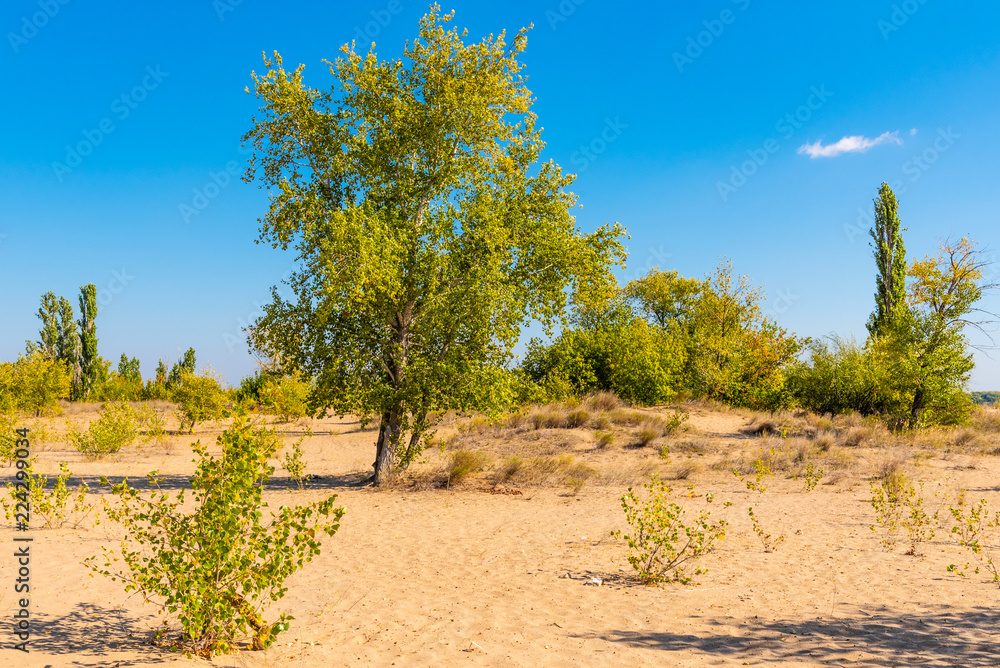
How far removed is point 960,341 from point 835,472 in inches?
476

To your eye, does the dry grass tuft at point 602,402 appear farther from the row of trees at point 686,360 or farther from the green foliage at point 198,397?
the green foliage at point 198,397

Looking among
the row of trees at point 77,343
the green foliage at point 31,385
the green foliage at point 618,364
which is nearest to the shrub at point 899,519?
the green foliage at point 618,364

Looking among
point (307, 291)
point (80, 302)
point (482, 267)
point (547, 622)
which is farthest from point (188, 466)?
point (80, 302)

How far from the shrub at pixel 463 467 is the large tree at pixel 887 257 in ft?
98.8

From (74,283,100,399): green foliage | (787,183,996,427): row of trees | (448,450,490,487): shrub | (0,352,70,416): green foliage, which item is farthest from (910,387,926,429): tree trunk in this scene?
(74,283,100,399): green foliage

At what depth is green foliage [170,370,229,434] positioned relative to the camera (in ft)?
82.7

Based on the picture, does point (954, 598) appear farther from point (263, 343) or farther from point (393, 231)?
point (263, 343)

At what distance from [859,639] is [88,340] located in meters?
47.4

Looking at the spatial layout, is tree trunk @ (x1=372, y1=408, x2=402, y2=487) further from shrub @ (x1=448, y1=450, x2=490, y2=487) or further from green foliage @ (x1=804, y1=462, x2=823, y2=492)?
green foliage @ (x1=804, y1=462, x2=823, y2=492)

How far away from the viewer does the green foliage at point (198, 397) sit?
2522 cm

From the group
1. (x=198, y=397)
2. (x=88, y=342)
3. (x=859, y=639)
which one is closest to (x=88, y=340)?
(x=88, y=342)

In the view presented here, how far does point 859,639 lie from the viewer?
5598 millimetres

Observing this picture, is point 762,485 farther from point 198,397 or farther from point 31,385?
point 31,385

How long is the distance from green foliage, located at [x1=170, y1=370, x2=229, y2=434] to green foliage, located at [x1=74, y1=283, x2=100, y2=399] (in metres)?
20.4
